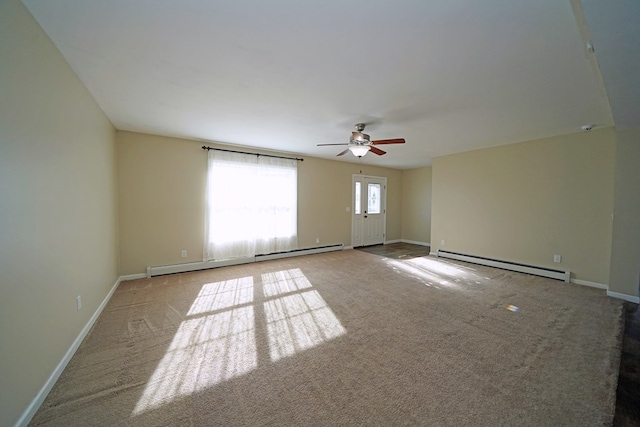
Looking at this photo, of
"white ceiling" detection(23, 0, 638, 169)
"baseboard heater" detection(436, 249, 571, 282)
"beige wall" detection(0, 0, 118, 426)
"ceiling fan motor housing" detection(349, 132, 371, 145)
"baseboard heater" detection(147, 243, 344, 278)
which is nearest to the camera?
"beige wall" detection(0, 0, 118, 426)

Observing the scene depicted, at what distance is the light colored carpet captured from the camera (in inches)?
61.2

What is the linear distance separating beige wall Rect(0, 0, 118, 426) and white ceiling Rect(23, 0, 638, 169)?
0.91 feet

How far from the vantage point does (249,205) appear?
16.8ft

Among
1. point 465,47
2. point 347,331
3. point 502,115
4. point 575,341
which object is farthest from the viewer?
point 502,115

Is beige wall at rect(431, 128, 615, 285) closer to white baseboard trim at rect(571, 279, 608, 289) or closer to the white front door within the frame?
white baseboard trim at rect(571, 279, 608, 289)

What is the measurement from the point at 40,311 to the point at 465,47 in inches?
141

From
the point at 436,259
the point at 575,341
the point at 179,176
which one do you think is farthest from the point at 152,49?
the point at 436,259

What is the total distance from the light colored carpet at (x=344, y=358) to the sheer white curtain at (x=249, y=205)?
1.37 metres

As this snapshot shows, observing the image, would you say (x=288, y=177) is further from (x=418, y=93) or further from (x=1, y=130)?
(x=1, y=130)

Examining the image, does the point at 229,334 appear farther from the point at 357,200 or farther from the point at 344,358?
the point at 357,200

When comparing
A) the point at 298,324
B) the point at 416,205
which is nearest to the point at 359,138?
the point at 298,324

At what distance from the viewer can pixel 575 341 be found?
2.35 metres

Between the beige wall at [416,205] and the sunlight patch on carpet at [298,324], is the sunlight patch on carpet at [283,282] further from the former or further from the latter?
the beige wall at [416,205]

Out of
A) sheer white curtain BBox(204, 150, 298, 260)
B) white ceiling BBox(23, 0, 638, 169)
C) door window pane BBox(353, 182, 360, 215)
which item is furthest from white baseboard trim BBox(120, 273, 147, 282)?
door window pane BBox(353, 182, 360, 215)
